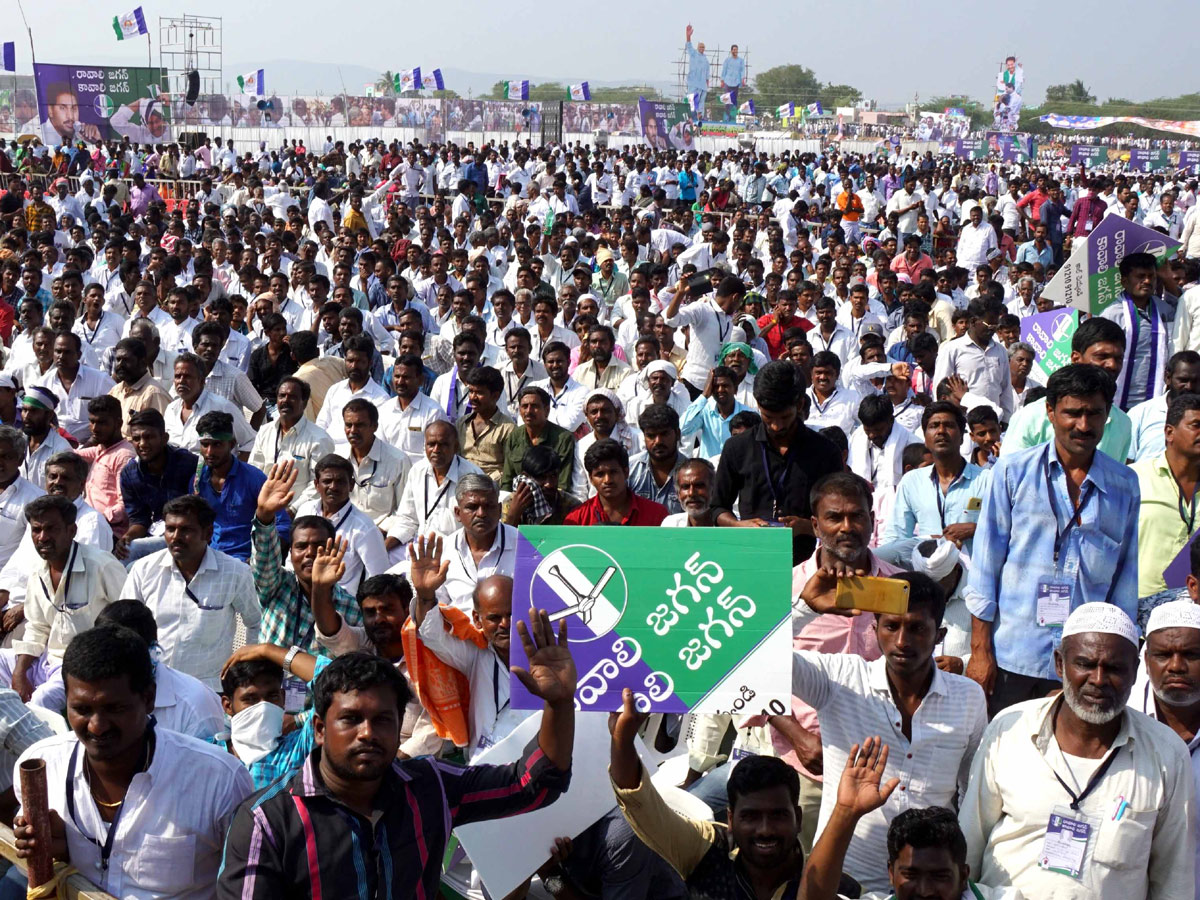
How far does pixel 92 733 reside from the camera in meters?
3.18

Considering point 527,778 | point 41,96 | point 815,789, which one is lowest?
point 815,789

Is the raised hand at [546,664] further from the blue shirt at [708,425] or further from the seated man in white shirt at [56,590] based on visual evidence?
the blue shirt at [708,425]

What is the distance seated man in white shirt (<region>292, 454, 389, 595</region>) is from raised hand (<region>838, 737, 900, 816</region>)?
3387 mm

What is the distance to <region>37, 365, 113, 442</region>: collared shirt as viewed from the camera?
29.2 feet

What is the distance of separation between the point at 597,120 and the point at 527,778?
179 feet

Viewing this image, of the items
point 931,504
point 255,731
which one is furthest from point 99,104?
point 255,731

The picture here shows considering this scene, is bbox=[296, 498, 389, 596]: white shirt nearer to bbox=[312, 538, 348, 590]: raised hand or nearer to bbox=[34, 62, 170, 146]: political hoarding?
bbox=[312, 538, 348, 590]: raised hand

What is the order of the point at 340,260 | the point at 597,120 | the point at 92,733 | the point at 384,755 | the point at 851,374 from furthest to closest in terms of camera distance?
the point at 597,120, the point at 340,260, the point at 851,374, the point at 92,733, the point at 384,755

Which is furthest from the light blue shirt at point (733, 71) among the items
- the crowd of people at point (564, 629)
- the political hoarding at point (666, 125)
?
the crowd of people at point (564, 629)

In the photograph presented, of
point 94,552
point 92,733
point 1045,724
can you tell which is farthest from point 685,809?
point 94,552

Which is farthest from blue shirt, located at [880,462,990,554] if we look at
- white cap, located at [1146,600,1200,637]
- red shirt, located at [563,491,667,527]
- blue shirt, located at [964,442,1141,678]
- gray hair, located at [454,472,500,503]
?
white cap, located at [1146,600,1200,637]

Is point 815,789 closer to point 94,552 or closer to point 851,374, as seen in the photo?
point 94,552

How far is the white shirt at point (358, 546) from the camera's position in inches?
240

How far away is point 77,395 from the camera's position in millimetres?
8945
